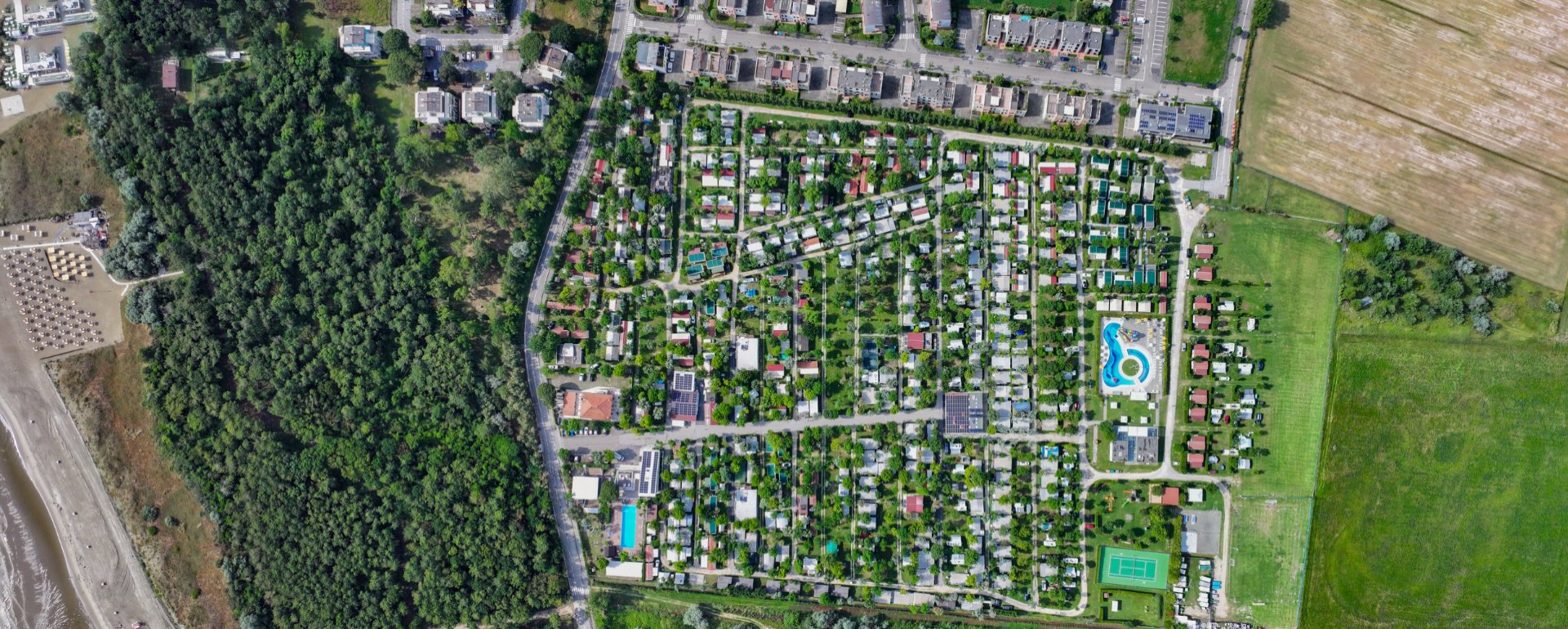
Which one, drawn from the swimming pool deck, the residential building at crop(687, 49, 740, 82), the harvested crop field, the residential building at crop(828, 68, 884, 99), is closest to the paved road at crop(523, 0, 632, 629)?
the residential building at crop(687, 49, 740, 82)

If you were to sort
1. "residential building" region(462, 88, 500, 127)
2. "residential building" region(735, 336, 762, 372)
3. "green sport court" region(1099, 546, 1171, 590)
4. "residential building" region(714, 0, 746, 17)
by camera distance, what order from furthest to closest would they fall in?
"residential building" region(714, 0, 746, 17), "residential building" region(735, 336, 762, 372), "residential building" region(462, 88, 500, 127), "green sport court" region(1099, 546, 1171, 590)

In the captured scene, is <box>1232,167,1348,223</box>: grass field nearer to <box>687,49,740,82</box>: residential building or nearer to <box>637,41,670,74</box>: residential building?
<box>687,49,740,82</box>: residential building

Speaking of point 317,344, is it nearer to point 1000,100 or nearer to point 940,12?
point 940,12

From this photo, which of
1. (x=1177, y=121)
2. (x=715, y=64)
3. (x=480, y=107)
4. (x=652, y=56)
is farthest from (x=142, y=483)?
(x=1177, y=121)

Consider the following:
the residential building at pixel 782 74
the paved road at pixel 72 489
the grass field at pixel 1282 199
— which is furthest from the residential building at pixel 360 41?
the grass field at pixel 1282 199

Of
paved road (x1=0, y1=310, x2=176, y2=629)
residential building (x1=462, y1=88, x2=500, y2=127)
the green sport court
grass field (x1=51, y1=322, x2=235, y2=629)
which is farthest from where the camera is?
paved road (x1=0, y1=310, x2=176, y2=629)

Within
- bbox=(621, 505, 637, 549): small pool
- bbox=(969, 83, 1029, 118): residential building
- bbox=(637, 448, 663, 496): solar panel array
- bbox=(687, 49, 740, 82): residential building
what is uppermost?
bbox=(687, 49, 740, 82): residential building
